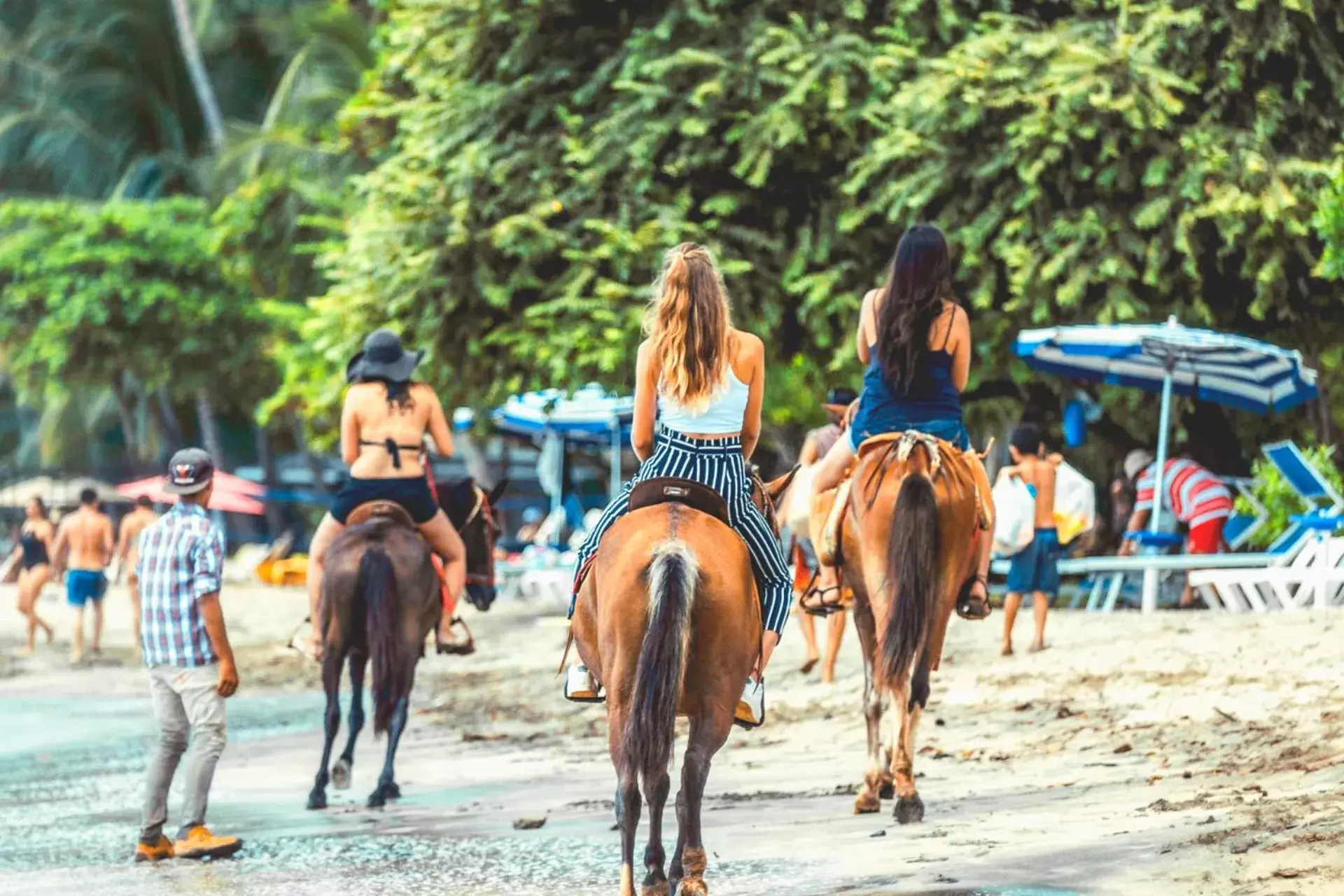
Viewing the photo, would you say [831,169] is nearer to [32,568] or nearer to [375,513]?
[375,513]

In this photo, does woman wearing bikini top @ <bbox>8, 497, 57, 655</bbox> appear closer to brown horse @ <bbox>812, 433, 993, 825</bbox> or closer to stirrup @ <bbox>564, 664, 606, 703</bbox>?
brown horse @ <bbox>812, 433, 993, 825</bbox>

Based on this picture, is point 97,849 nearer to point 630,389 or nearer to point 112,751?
point 112,751

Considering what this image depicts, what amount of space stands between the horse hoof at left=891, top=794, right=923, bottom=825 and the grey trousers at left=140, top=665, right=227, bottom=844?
9.88 ft

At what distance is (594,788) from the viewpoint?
394 inches

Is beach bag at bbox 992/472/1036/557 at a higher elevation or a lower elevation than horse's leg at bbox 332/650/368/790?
higher

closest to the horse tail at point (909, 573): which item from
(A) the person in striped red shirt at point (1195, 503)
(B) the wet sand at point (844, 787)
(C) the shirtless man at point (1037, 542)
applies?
(B) the wet sand at point (844, 787)

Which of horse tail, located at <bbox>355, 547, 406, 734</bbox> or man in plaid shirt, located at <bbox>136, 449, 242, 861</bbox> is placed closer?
man in plaid shirt, located at <bbox>136, 449, 242, 861</bbox>

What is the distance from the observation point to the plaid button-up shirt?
846 cm

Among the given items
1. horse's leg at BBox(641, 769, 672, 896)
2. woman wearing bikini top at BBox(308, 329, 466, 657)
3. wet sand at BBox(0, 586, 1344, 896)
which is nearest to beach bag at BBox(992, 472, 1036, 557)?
wet sand at BBox(0, 586, 1344, 896)

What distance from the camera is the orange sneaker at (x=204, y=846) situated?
8.27m

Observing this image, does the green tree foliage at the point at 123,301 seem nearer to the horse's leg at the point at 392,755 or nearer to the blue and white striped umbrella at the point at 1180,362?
the blue and white striped umbrella at the point at 1180,362

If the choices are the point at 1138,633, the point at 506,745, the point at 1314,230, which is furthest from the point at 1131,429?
the point at 506,745

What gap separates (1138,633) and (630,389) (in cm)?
791

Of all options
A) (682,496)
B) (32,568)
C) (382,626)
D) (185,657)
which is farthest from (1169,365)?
(32,568)
